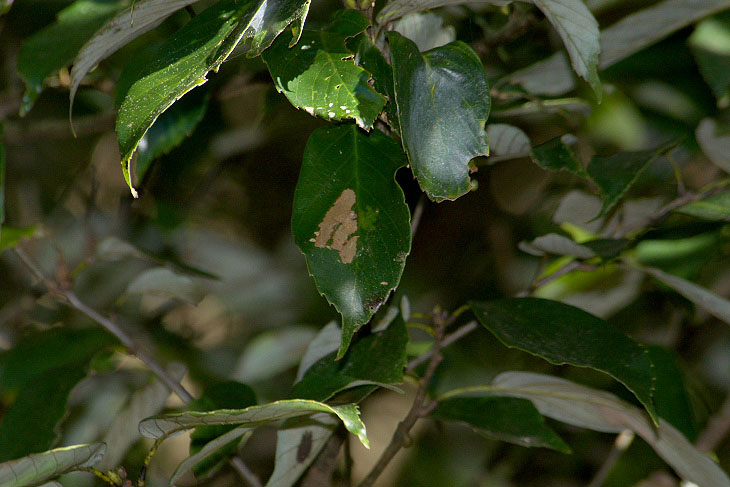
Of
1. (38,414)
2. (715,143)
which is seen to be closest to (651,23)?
(715,143)

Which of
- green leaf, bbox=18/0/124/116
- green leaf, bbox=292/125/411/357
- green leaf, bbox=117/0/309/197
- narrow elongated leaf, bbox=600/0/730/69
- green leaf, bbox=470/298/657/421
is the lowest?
green leaf, bbox=470/298/657/421

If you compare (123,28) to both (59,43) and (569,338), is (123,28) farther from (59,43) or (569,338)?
(569,338)

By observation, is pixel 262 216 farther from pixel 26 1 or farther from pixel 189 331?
pixel 26 1

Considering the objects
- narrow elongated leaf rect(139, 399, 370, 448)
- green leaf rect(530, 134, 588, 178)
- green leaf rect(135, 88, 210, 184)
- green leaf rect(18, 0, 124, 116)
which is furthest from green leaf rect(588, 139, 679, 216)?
green leaf rect(18, 0, 124, 116)

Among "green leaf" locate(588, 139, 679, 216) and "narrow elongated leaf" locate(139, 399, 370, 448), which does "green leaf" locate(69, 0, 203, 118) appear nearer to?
"narrow elongated leaf" locate(139, 399, 370, 448)

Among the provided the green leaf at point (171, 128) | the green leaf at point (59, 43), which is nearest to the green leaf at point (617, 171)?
the green leaf at point (171, 128)
